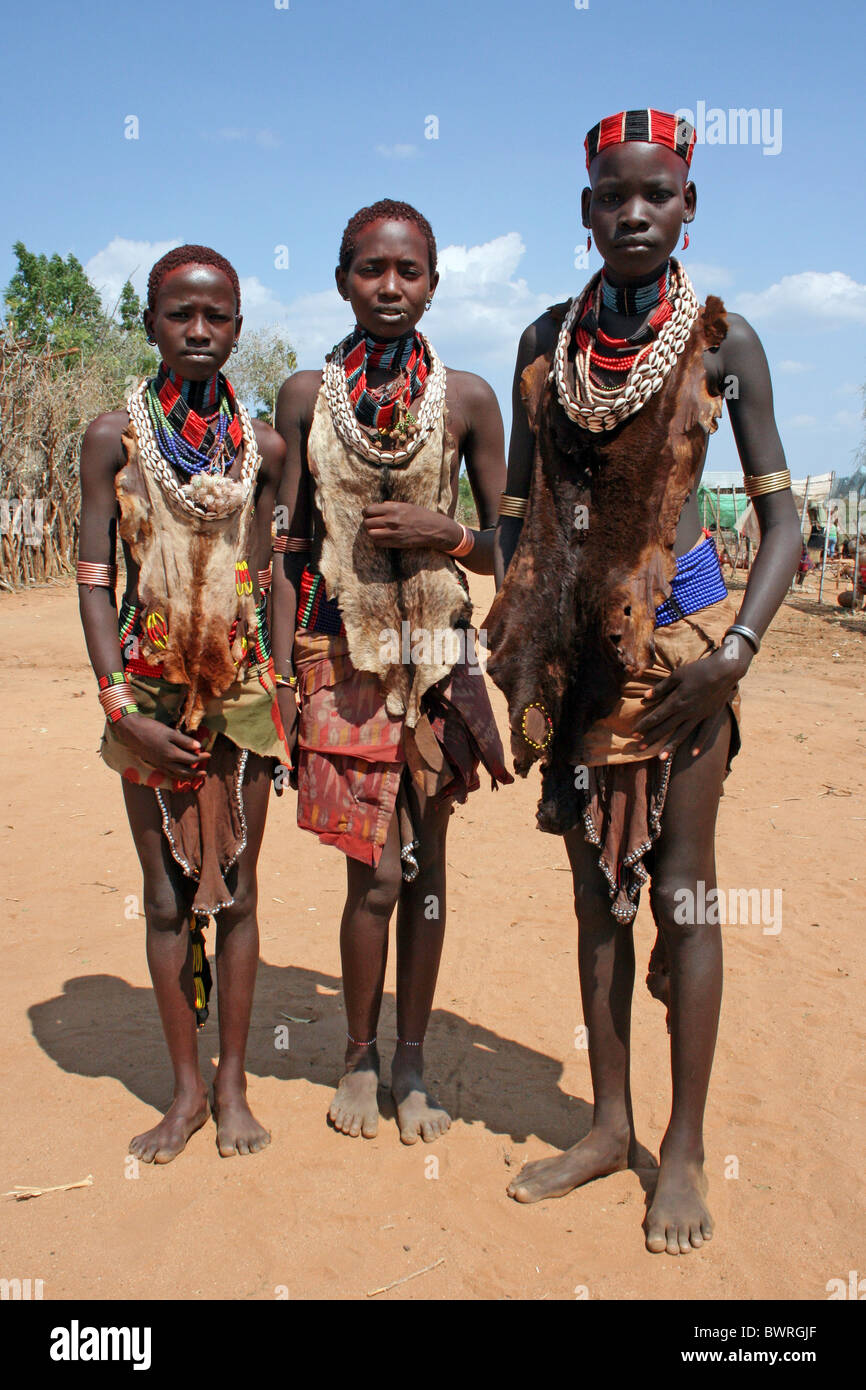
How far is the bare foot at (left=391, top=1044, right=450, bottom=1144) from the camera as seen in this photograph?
265cm

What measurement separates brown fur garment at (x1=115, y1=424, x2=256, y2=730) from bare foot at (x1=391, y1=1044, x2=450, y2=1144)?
1133 mm

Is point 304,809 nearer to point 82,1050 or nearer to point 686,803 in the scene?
point 686,803

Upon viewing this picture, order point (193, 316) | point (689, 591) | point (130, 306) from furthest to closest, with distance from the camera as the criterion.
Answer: point (130, 306) < point (193, 316) < point (689, 591)

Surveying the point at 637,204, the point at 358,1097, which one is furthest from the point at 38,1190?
the point at 637,204

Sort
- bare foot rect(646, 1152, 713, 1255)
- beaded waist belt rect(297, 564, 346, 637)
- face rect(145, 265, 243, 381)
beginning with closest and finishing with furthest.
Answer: bare foot rect(646, 1152, 713, 1255) → face rect(145, 265, 243, 381) → beaded waist belt rect(297, 564, 346, 637)

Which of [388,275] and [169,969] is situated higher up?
[388,275]

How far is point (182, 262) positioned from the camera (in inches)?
94.3

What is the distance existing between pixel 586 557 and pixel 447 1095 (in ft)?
5.38

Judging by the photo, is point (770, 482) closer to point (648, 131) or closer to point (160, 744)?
point (648, 131)

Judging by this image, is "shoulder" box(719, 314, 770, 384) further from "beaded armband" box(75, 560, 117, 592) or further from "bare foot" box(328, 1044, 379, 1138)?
"bare foot" box(328, 1044, 379, 1138)

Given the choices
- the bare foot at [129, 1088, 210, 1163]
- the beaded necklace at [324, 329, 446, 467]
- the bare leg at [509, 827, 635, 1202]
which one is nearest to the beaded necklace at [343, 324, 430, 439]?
the beaded necklace at [324, 329, 446, 467]

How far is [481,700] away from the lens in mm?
2666

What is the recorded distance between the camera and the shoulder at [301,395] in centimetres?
255
